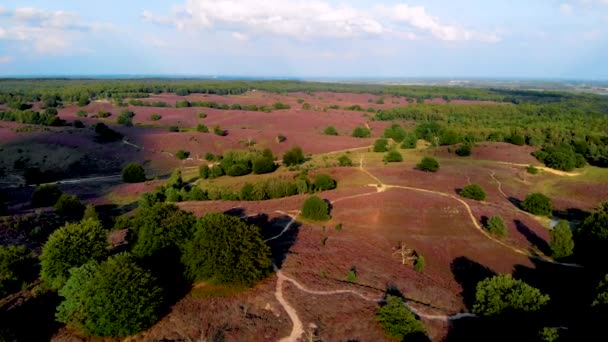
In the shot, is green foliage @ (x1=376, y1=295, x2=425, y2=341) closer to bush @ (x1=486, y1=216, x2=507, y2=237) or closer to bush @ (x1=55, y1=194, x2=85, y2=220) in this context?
bush @ (x1=486, y1=216, x2=507, y2=237)

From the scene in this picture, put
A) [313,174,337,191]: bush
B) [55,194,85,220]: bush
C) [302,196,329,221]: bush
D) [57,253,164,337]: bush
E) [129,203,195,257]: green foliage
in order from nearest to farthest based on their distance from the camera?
[57,253,164,337]: bush, [129,203,195,257]: green foliage, [302,196,329,221]: bush, [55,194,85,220]: bush, [313,174,337,191]: bush

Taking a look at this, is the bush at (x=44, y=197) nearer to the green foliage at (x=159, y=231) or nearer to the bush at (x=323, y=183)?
the green foliage at (x=159, y=231)

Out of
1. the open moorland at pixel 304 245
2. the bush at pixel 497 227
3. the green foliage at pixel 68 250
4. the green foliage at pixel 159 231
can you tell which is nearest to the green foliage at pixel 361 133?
the open moorland at pixel 304 245

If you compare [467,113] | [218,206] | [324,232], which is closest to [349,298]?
[324,232]

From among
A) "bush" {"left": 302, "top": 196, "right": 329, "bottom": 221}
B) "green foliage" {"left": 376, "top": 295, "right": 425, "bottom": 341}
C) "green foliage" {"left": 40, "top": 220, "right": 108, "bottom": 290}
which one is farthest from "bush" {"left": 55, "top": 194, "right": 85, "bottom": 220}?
"green foliage" {"left": 376, "top": 295, "right": 425, "bottom": 341}

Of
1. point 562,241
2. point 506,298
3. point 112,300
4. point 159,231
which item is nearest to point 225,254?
point 159,231

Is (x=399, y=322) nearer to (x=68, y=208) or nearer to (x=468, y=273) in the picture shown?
(x=468, y=273)
